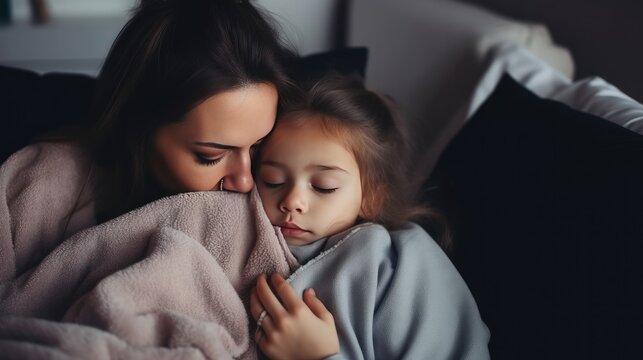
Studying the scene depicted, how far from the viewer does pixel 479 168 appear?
3.62ft

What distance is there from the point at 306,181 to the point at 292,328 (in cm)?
27

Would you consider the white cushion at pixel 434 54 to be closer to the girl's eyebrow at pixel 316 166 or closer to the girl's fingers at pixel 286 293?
the girl's eyebrow at pixel 316 166

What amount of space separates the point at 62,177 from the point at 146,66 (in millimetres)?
284

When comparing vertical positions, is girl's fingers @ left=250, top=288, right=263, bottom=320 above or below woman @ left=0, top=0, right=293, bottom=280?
below

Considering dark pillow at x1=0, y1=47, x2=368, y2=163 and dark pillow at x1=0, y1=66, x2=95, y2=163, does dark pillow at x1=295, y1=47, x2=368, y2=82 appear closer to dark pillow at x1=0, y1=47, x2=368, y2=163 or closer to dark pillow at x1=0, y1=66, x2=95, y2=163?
dark pillow at x1=0, y1=47, x2=368, y2=163

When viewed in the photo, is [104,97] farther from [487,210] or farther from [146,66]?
[487,210]

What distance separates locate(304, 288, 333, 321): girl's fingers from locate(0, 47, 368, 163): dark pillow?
458 millimetres

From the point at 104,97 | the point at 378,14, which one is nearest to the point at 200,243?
the point at 104,97

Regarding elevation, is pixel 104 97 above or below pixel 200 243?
above

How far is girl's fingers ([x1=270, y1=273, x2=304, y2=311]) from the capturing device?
0.91 meters

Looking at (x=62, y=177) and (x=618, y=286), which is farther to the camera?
(x=62, y=177)

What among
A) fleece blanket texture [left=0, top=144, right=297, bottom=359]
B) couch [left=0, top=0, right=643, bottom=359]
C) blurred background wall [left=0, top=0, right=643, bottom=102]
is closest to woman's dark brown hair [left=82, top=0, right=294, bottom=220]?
fleece blanket texture [left=0, top=144, right=297, bottom=359]

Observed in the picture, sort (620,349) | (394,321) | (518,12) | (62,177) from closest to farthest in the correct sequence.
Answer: (620,349) → (394,321) → (62,177) → (518,12)

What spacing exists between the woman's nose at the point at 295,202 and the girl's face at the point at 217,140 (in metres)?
0.08
